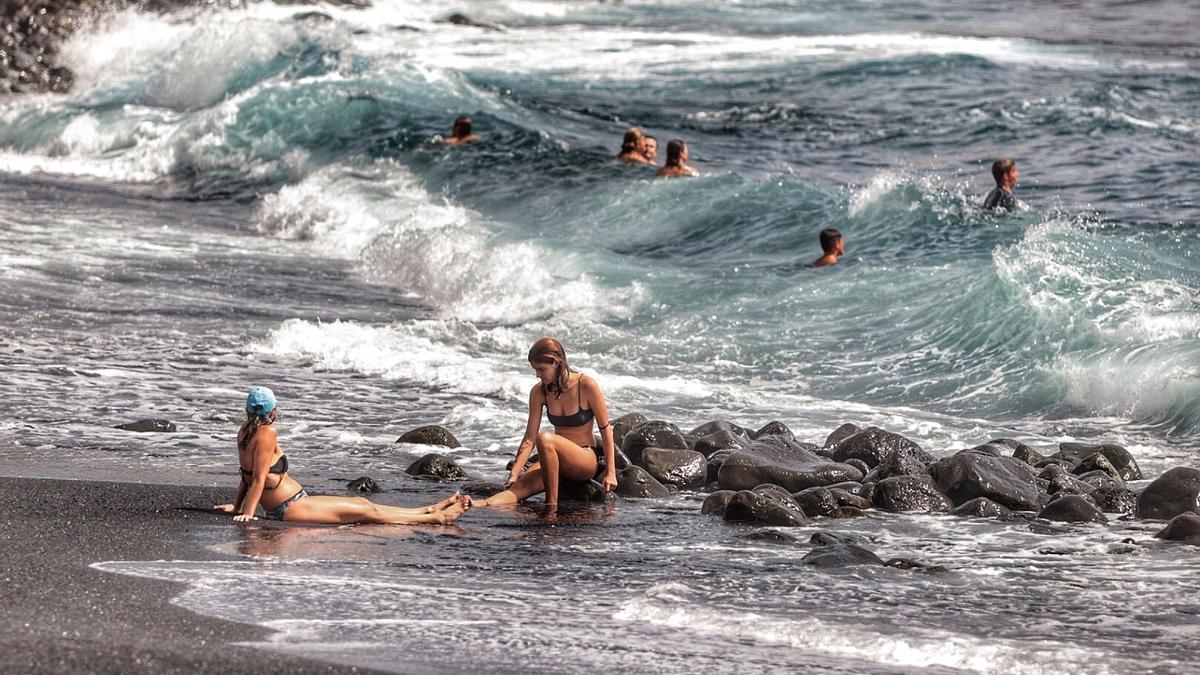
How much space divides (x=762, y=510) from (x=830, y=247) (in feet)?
28.8

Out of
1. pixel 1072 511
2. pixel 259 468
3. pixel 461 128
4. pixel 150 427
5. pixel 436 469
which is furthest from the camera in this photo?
pixel 461 128

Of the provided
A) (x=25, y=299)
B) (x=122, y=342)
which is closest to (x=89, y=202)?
(x=25, y=299)

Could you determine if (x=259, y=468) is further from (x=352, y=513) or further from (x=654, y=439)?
(x=654, y=439)

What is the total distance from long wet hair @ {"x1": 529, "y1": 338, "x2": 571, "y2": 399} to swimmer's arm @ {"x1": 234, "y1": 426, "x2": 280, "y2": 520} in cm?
159

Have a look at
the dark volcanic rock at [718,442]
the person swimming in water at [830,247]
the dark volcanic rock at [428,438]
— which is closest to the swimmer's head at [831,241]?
the person swimming in water at [830,247]

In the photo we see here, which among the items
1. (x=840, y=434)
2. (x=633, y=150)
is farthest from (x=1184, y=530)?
(x=633, y=150)

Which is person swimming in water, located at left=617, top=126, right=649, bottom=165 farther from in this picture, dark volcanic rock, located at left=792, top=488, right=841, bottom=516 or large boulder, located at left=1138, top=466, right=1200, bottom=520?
large boulder, located at left=1138, top=466, right=1200, bottom=520

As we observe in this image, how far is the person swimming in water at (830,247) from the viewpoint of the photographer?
1719cm

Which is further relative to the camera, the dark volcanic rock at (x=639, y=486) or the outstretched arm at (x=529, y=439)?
the dark volcanic rock at (x=639, y=486)

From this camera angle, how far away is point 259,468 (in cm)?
851

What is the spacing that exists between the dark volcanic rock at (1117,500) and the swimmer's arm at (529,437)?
10.5 feet

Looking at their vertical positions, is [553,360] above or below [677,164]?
below

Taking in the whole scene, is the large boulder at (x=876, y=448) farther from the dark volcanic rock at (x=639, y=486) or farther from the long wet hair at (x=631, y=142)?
the long wet hair at (x=631, y=142)

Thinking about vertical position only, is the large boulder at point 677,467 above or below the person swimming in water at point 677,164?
below
